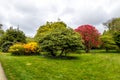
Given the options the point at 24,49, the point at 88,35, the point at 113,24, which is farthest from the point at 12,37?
the point at 113,24

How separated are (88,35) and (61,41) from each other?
14.7 m

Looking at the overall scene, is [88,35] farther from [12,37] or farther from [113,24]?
[113,24]

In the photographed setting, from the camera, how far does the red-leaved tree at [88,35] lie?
36219 mm

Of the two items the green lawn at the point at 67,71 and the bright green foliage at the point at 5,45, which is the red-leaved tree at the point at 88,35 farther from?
the green lawn at the point at 67,71

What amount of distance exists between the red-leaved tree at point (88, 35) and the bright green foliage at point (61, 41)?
41.9 feet

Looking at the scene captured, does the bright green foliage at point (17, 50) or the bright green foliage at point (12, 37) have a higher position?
the bright green foliage at point (12, 37)

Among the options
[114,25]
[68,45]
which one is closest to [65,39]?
[68,45]

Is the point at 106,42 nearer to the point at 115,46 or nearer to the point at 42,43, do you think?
the point at 115,46

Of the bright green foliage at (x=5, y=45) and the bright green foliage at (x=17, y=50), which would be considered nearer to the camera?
the bright green foliage at (x=17, y=50)

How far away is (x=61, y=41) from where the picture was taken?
2231cm

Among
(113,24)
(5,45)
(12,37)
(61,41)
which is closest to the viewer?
(61,41)

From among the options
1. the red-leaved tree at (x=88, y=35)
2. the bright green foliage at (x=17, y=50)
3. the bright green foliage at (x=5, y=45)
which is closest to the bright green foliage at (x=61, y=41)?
the bright green foliage at (x=17, y=50)

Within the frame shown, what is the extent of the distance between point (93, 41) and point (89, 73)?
850 inches

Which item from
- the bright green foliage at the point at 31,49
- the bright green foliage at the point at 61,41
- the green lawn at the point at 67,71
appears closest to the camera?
the green lawn at the point at 67,71
